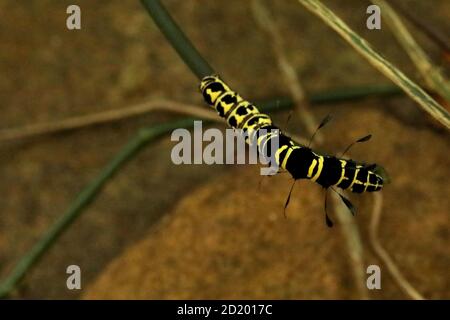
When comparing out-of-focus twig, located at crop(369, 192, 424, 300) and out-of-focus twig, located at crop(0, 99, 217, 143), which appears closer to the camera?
out-of-focus twig, located at crop(369, 192, 424, 300)

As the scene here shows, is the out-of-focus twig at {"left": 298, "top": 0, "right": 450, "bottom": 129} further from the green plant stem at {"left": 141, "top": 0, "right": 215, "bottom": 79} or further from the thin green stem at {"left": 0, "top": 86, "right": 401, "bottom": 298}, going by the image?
the thin green stem at {"left": 0, "top": 86, "right": 401, "bottom": 298}

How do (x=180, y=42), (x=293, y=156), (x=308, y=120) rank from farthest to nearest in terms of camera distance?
(x=308, y=120) → (x=180, y=42) → (x=293, y=156)

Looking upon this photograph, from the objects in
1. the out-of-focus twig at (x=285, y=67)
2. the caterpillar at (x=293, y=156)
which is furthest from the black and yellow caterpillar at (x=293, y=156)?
the out-of-focus twig at (x=285, y=67)

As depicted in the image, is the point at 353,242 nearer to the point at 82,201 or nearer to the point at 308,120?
the point at 308,120

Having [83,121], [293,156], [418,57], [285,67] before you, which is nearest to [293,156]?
[293,156]

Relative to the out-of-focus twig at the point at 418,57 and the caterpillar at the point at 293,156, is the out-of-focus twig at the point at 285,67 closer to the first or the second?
the out-of-focus twig at the point at 418,57

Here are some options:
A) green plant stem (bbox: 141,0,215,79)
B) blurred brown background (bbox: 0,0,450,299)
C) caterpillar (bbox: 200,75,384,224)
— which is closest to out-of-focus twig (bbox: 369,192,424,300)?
blurred brown background (bbox: 0,0,450,299)

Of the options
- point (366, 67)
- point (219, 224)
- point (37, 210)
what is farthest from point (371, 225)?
point (37, 210)

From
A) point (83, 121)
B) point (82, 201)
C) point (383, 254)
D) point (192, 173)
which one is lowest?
point (383, 254)
